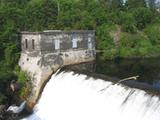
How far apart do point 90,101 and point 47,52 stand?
5.67 m

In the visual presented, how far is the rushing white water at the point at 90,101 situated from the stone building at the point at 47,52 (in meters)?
0.71

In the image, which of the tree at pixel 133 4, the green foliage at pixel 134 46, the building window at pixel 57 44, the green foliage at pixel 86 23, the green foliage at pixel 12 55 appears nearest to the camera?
the building window at pixel 57 44

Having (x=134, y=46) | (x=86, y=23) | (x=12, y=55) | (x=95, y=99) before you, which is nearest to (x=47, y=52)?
(x=12, y=55)

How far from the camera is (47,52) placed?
75.8 ft

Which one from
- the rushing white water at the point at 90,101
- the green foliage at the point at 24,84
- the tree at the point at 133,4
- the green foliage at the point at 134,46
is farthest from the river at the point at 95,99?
the tree at the point at 133,4

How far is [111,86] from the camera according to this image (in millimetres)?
18438

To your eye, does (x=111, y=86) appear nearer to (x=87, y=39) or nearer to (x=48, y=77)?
(x=48, y=77)

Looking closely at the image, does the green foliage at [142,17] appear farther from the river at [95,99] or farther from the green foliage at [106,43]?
the river at [95,99]

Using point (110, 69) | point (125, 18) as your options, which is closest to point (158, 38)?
point (125, 18)

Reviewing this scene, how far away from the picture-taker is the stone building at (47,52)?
74.4 ft

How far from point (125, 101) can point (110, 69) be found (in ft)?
28.7

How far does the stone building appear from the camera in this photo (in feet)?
74.4

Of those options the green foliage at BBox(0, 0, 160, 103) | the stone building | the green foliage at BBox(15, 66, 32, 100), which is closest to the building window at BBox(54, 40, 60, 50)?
the stone building

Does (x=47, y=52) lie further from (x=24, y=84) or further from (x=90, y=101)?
(x=90, y=101)
